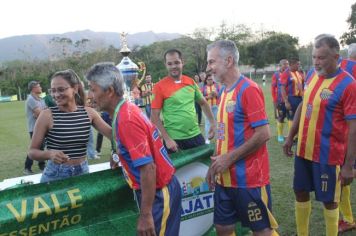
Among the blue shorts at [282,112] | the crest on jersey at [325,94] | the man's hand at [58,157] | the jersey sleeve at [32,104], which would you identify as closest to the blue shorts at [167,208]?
the man's hand at [58,157]

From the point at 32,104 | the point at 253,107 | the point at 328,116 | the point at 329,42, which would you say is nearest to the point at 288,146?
the point at 328,116

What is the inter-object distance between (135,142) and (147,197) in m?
0.37

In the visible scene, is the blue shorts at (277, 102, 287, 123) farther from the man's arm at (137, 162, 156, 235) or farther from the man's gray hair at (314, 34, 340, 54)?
the man's arm at (137, 162, 156, 235)

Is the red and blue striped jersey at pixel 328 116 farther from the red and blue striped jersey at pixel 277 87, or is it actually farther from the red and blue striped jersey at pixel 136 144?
the red and blue striped jersey at pixel 277 87

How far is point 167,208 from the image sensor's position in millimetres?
2680

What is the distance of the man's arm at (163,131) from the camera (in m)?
5.00

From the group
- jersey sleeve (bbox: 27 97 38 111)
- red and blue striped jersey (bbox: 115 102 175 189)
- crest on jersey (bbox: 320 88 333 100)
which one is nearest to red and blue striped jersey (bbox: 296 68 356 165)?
crest on jersey (bbox: 320 88 333 100)

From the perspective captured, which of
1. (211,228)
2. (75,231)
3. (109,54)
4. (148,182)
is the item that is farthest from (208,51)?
(109,54)

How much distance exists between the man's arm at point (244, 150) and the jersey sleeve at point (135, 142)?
30.0 inches

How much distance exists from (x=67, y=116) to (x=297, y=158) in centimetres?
229

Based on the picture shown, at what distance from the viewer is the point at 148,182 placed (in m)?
2.42

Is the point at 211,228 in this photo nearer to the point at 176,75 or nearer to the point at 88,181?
the point at 88,181

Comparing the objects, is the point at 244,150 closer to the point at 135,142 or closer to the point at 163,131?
the point at 135,142

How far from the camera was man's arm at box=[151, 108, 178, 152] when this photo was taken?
16.4 ft
